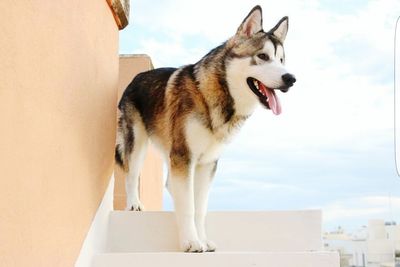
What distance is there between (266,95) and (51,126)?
130cm

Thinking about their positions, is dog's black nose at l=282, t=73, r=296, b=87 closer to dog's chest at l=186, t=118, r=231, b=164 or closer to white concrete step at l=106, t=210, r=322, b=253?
dog's chest at l=186, t=118, r=231, b=164

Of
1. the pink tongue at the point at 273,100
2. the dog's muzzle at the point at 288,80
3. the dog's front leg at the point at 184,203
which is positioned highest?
the dog's muzzle at the point at 288,80

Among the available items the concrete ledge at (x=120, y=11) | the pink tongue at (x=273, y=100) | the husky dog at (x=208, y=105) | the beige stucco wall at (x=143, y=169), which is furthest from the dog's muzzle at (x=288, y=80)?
the beige stucco wall at (x=143, y=169)

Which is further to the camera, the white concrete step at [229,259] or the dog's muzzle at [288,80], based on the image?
the dog's muzzle at [288,80]

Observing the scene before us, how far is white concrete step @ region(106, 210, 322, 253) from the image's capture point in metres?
3.05

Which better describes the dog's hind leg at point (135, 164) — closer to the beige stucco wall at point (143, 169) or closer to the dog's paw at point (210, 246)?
the dog's paw at point (210, 246)

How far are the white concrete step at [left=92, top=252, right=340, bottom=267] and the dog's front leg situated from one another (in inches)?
7.2

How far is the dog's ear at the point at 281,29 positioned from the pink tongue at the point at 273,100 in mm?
369

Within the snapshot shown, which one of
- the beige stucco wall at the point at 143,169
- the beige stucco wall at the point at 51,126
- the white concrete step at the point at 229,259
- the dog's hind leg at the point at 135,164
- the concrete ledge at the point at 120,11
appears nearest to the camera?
the beige stucco wall at the point at 51,126

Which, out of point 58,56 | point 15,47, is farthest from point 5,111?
point 58,56

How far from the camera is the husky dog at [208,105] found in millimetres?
2979

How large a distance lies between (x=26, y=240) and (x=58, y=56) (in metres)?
0.82

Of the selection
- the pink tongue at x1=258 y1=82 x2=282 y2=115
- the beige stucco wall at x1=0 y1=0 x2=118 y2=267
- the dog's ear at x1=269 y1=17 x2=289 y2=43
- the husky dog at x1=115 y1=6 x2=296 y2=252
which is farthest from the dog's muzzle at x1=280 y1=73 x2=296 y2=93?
the beige stucco wall at x1=0 y1=0 x2=118 y2=267

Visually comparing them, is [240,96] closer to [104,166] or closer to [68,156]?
[104,166]
